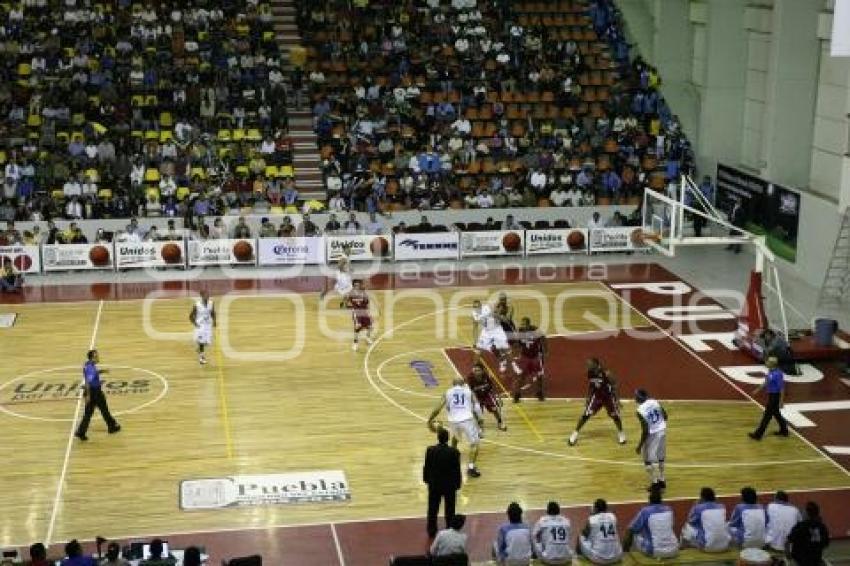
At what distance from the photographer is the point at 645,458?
677 inches

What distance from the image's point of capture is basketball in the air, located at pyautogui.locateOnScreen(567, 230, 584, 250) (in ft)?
103

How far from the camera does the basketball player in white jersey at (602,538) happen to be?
44.9 feet

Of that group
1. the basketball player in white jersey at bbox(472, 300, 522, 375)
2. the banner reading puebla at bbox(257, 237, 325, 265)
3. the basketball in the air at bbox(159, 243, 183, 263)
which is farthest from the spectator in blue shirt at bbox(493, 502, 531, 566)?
the basketball in the air at bbox(159, 243, 183, 263)

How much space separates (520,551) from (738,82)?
25089mm

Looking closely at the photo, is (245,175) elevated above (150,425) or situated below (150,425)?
above

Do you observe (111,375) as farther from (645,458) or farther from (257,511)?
(645,458)

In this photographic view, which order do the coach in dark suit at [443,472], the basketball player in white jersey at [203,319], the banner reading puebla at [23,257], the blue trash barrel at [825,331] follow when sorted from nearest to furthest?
the coach in dark suit at [443,472] < the basketball player in white jersey at [203,319] < the blue trash barrel at [825,331] < the banner reading puebla at [23,257]

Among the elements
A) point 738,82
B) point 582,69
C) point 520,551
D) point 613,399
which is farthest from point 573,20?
point 520,551

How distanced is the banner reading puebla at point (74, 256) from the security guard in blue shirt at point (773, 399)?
53.9ft

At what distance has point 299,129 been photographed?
36.4 meters

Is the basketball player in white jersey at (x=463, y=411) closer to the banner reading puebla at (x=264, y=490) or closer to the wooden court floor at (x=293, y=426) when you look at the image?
the wooden court floor at (x=293, y=426)

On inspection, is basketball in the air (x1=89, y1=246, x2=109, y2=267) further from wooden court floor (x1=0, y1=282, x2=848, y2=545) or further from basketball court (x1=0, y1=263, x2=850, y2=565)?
wooden court floor (x1=0, y1=282, x2=848, y2=545)

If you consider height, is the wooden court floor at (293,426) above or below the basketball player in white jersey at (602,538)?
below

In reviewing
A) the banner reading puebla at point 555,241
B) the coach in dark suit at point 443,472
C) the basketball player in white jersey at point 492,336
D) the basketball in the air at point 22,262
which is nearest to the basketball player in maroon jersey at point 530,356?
the basketball player in white jersey at point 492,336
